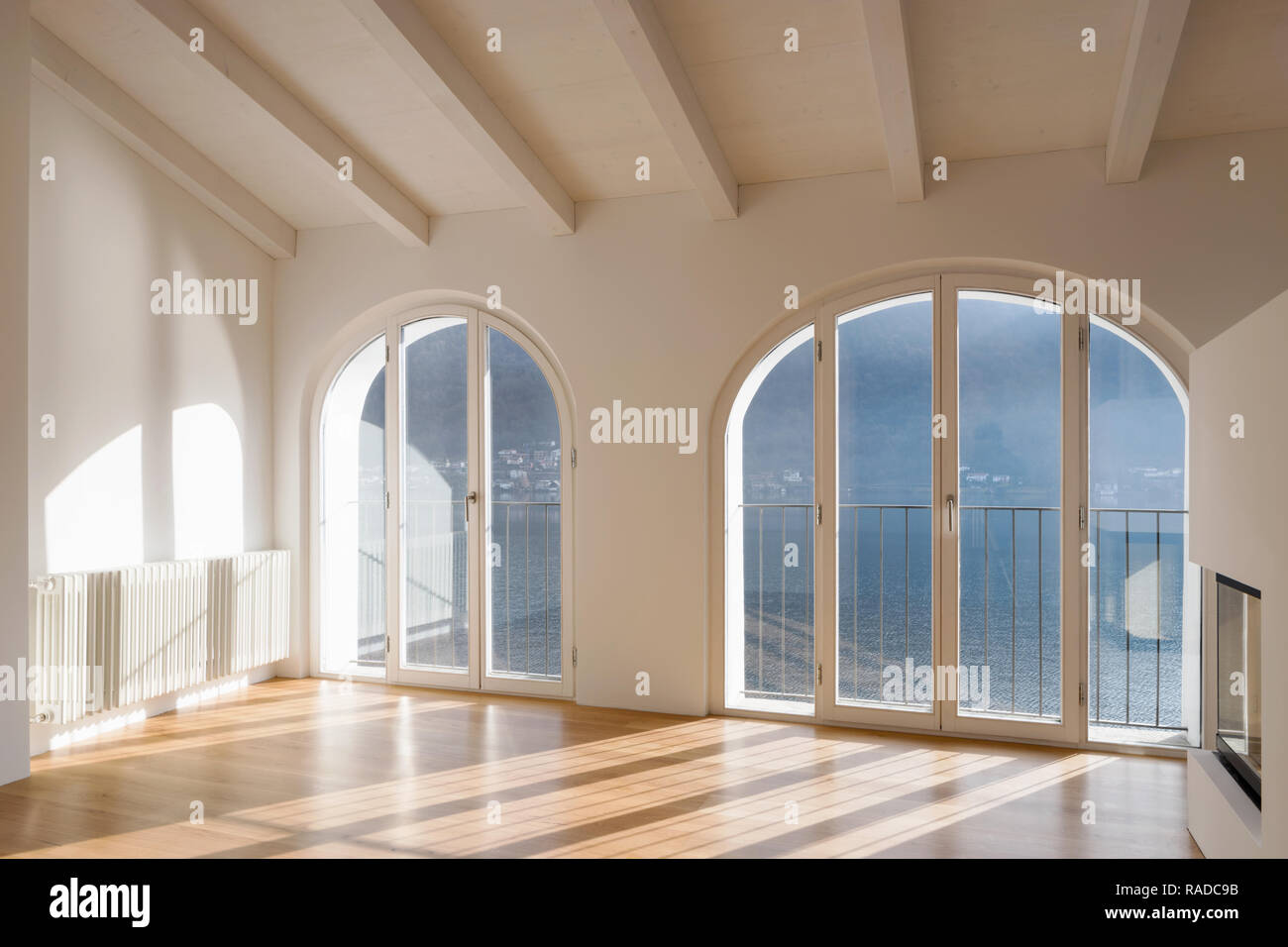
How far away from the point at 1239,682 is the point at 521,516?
353cm

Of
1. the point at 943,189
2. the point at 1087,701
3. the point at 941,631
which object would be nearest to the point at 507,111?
the point at 943,189

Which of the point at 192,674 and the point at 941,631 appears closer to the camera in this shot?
the point at 941,631

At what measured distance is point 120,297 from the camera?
14.4 ft

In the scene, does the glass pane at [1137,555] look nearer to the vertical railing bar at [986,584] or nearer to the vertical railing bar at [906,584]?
the vertical railing bar at [986,584]

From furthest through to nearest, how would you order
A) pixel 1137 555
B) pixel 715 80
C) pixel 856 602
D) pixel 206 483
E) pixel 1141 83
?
1. pixel 206 483
2. pixel 856 602
3. pixel 1137 555
4. pixel 715 80
5. pixel 1141 83

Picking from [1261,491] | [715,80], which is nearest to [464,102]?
[715,80]

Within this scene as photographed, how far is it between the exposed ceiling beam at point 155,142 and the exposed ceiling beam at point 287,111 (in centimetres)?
63

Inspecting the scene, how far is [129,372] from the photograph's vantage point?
4438 mm

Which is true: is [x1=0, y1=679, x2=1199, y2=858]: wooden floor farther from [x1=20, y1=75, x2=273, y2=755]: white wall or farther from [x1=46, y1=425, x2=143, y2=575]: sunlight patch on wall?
[x1=46, y1=425, x2=143, y2=575]: sunlight patch on wall

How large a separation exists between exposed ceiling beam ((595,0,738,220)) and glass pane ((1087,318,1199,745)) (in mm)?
1929

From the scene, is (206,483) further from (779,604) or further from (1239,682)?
(1239,682)

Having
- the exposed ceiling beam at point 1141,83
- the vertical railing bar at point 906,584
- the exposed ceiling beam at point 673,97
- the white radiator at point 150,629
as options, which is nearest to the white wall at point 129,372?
the white radiator at point 150,629

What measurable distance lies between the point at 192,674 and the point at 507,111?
3419 millimetres
